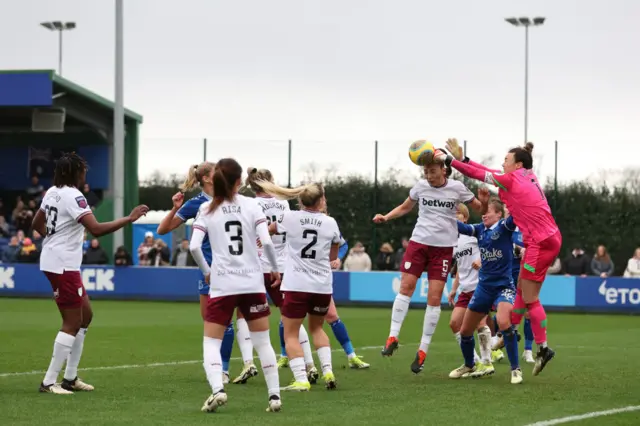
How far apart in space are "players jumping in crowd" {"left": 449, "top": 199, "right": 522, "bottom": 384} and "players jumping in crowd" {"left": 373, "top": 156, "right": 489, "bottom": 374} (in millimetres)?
260

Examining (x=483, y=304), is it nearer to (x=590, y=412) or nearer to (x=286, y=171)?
(x=590, y=412)

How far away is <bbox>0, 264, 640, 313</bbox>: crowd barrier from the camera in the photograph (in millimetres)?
26922

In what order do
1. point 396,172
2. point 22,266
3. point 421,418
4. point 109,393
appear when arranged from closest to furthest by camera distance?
point 421,418 < point 109,393 < point 22,266 < point 396,172

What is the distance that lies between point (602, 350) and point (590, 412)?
7.17 metres

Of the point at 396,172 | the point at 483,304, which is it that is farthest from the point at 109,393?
the point at 396,172

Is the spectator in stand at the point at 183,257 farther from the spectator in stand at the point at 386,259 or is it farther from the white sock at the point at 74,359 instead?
the white sock at the point at 74,359

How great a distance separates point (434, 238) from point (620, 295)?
Answer: 15241 mm

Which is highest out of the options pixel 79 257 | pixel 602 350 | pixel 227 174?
pixel 227 174

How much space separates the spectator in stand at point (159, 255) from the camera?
102 ft

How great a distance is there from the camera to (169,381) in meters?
12.0

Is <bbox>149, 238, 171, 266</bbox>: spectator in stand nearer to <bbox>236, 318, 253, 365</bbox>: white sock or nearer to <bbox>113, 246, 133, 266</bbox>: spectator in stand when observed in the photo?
<bbox>113, 246, 133, 266</bbox>: spectator in stand

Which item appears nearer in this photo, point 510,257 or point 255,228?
point 255,228

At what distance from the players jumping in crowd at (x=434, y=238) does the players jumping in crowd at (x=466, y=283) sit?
1.86 ft

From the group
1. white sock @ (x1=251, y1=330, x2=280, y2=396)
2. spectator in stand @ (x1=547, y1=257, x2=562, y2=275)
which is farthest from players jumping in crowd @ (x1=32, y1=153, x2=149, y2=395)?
spectator in stand @ (x1=547, y1=257, x2=562, y2=275)
